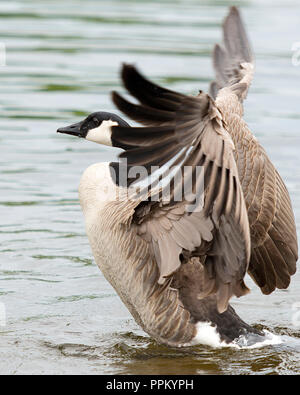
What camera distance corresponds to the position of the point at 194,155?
5035mm

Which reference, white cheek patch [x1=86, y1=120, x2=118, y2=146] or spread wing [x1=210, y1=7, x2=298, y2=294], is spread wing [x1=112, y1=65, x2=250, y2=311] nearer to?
spread wing [x1=210, y1=7, x2=298, y2=294]

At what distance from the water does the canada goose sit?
→ 35 centimetres

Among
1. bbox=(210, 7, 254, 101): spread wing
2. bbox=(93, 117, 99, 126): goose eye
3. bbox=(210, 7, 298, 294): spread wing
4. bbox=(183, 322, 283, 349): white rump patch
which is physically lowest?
bbox=(183, 322, 283, 349): white rump patch

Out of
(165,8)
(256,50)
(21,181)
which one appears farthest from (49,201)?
(165,8)

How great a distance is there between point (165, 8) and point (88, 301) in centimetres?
1615

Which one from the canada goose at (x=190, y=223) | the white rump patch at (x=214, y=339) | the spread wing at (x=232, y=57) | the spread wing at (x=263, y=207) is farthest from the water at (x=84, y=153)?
the spread wing at (x=232, y=57)

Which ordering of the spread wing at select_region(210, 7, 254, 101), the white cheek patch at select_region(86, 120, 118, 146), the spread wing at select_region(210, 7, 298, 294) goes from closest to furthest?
the spread wing at select_region(210, 7, 298, 294)
the white cheek patch at select_region(86, 120, 118, 146)
the spread wing at select_region(210, 7, 254, 101)

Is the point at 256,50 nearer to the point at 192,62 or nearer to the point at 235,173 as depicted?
the point at 192,62

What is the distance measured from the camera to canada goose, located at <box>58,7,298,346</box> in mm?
4969

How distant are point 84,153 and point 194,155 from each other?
20.7 feet

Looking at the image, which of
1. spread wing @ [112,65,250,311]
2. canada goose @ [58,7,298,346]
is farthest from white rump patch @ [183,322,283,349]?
spread wing @ [112,65,250,311]

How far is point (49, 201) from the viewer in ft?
Result: 31.1

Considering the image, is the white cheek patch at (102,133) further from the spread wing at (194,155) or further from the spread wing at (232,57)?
the spread wing at (194,155)

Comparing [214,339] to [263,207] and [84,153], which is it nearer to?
[263,207]
